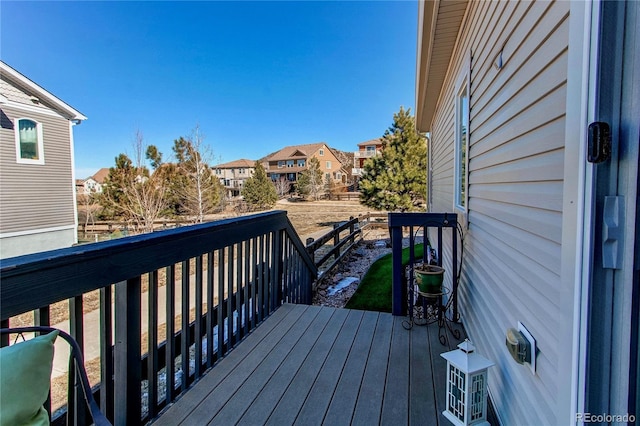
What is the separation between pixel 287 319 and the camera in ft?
9.75

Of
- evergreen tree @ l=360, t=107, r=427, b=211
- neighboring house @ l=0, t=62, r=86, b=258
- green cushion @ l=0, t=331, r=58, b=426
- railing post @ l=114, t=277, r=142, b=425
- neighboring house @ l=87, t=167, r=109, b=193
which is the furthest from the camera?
neighboring house @ l=87, t=167, r=109, b=193

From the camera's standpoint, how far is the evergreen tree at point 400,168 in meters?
15.5

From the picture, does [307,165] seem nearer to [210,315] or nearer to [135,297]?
[210,315]

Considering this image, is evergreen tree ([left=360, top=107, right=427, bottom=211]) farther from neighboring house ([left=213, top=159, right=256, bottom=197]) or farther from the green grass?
neighboring house ([left=213, top=159, right=256, bottom=197])

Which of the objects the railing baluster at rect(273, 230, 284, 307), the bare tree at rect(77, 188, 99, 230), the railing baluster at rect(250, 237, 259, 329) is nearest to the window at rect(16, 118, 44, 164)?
the bare tree at rect(77, 188, 99, 230)

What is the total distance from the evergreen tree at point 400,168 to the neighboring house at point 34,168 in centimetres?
1235

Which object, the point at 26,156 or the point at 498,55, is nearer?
the point at 498,55

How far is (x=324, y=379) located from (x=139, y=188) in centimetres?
1374

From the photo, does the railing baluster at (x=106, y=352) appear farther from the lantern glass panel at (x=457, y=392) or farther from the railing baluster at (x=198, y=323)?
the lantern glass panel at (x=457, y=392)

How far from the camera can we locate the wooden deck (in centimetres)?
169

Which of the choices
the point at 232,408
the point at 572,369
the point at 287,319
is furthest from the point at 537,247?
the point at 287,319

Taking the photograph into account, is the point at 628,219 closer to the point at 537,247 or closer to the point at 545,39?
the point at 537,247

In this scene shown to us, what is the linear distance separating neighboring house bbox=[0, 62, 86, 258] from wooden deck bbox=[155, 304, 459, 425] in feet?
33.2

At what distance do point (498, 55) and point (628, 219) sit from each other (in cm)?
167
